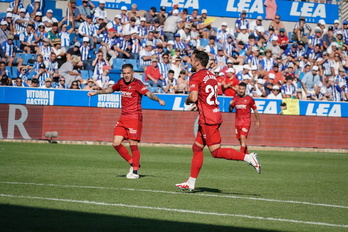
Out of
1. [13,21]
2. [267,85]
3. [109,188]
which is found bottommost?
Answer: [109,188]

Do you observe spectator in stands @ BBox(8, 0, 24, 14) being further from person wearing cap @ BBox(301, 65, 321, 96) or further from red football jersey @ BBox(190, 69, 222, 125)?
red football jersey @ BBox(190, 69, 222, 125)

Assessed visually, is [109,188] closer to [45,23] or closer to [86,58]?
[86,58]

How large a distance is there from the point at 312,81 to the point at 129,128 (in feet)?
56.8

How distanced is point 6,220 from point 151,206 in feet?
7.46

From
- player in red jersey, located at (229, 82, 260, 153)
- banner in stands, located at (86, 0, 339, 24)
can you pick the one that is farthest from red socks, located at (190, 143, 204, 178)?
banner in stands, located at (86, 0, 339, 24)

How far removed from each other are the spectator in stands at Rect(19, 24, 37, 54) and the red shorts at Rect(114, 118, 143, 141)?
13991 millimetres

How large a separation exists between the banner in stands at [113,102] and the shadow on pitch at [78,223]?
625 inches

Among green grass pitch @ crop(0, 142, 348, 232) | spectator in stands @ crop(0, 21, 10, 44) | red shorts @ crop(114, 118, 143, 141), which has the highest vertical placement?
spectator in stands @ crop(0, 21, 10, 44)

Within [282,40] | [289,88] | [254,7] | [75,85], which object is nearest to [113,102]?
[75,85]

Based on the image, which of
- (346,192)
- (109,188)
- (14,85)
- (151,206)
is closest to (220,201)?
(151,206)

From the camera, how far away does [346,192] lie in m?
11.9

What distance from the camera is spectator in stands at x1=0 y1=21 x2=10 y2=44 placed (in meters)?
25.8

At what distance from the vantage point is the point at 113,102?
81.5 ft

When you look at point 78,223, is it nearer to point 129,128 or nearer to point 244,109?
point 129,128
